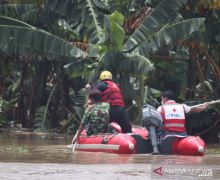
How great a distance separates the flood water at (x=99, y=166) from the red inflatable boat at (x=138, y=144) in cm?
28

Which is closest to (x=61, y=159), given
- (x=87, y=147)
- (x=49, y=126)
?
(x=87, y=147)

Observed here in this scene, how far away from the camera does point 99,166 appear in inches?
372

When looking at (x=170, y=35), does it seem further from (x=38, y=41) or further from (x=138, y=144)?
(x=138, y=144)

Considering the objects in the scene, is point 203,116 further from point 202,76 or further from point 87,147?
point 87,147

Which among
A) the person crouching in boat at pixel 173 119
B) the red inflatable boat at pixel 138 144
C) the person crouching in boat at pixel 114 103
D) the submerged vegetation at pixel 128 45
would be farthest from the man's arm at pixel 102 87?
the submerged vegetation at pixel 128 45

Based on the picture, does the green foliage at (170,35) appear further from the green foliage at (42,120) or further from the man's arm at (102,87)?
the man's arm at (102,87)

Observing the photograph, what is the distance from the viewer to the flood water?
325 inches

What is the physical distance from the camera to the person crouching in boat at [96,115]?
13250 millimetres

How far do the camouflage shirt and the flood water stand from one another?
3.04 ft

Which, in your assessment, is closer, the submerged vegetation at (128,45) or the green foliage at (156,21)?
the submerged vegetation at (128,45)

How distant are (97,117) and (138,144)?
108 cm

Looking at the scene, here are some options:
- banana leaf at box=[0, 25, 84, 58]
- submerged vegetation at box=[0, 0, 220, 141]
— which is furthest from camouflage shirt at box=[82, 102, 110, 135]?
banana leaf at box=[0, 25, 84, 58]

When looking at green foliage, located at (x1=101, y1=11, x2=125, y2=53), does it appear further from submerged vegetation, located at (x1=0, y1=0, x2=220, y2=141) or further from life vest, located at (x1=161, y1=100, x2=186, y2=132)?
life vest, located at (x1=161, y1=100, x2=186, y2=132)

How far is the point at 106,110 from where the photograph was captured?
1334 centimetres
